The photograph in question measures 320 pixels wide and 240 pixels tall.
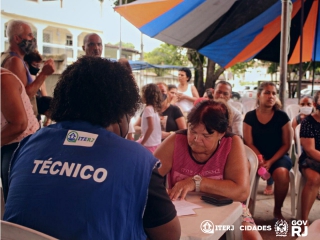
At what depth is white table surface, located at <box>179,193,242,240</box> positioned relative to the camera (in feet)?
5.14

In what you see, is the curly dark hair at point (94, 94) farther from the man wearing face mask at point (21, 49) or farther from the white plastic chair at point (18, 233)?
the man wearing face mask at point (21, 49)

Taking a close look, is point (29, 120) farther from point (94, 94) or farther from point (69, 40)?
point (69, 40)

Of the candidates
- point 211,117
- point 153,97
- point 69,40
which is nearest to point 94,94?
point 211,117

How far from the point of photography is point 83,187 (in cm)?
113

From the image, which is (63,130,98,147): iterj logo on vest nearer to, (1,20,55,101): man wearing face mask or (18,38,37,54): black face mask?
(1,20,55,101): man wearing face mask

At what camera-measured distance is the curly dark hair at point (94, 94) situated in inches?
52.7

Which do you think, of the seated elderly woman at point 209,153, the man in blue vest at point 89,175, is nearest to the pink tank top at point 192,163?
the seated elderly woman at point 209,153

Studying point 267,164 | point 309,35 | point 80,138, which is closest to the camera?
point 80,138

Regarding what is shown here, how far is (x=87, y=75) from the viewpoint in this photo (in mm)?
1372

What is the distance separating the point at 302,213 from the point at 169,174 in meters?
1.72

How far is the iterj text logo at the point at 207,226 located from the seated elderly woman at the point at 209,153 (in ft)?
1.66

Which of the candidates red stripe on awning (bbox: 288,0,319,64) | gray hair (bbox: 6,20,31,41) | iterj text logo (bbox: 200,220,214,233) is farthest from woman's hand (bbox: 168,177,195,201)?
red stripe on awning (bbox: 288,0,319,64)

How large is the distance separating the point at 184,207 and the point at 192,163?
0.58 meters

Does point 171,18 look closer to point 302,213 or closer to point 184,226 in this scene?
point 302,213
